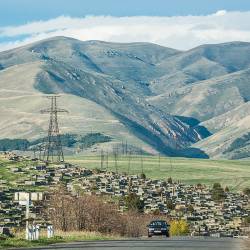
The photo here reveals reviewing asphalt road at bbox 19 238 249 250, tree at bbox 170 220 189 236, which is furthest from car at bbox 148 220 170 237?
tree at bbox 170 220 189 236

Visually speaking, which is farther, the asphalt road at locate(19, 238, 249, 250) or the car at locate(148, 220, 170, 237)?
the car at locate(148, 220, 170, 237)

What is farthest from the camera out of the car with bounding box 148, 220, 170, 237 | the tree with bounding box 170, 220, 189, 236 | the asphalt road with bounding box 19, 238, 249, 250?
the tree with bounding box 170, 220, 189, 236

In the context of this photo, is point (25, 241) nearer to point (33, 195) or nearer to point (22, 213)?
point (33, 195)

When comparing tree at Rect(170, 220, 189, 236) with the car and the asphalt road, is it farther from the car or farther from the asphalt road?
the asphalt road

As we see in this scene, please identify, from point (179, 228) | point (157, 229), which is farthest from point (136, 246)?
point (179, 228)

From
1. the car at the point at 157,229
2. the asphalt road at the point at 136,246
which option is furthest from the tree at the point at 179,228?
the asphalt road at the point at 136,246

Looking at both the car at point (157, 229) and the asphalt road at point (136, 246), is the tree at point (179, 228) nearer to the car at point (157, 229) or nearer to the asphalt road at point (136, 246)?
the car at point (157, 229)

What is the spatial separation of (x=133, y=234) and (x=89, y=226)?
1674cm

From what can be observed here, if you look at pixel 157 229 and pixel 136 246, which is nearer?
pixel 136 246

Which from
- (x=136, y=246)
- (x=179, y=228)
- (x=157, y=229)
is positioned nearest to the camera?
(x=136, y=246)

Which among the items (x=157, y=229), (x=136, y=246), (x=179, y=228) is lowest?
(x=136, y=246)

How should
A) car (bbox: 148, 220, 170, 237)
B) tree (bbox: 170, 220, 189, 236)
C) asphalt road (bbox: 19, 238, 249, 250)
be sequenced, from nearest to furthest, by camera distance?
asphalt road (bbox: 19, 238, 249, 250), car (bbox: 148, 220, 170, 237), tree (bbox: 170, 220, 189, 236)

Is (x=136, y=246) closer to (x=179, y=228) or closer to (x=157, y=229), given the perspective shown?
(x=157, y=229)

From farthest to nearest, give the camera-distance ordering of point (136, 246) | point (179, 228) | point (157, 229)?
1. point (179, 228)
2. point (157, 229)
3. point (136, 246)
